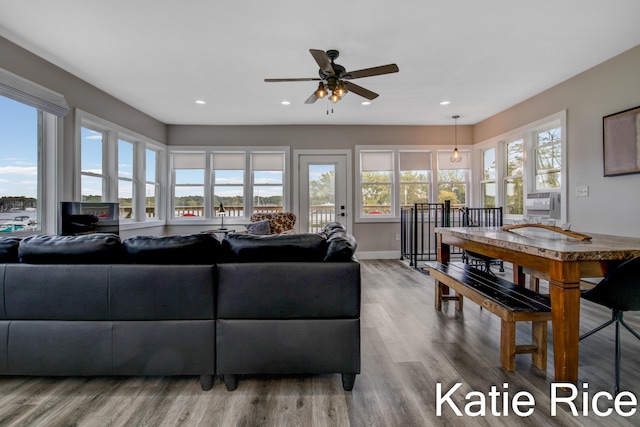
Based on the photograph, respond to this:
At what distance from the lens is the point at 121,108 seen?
14.6 feet

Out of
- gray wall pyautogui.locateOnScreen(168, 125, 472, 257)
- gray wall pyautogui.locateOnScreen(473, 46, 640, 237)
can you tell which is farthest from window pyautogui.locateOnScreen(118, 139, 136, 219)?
gray wall pyautogui.locateOnScreen(473, 46, 640, 237)

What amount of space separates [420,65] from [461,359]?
303 centimetres

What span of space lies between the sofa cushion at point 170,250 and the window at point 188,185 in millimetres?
4342

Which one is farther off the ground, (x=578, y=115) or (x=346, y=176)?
(x=578, y=115)

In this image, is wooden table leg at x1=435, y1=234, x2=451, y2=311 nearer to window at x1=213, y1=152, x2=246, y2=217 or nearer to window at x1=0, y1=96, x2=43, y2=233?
window at x1=213, y1=152, x2=246, y2=217

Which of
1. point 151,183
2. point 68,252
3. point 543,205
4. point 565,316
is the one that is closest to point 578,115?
point 543,205

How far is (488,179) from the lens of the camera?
5.63 meters

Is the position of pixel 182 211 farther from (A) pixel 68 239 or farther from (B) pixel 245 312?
(B) pixel 245 312

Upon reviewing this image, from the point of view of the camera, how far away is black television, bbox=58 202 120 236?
109 inches

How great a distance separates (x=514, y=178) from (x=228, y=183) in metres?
5.17

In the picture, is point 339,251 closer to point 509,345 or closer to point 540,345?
point 509,345

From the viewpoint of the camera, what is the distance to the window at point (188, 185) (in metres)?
5.84

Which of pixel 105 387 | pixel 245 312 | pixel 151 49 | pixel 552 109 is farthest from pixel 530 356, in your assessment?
pixel 151 49

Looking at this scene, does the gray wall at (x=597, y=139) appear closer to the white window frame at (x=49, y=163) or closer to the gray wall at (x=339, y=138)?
the gray wall at (x=339, y=138)
